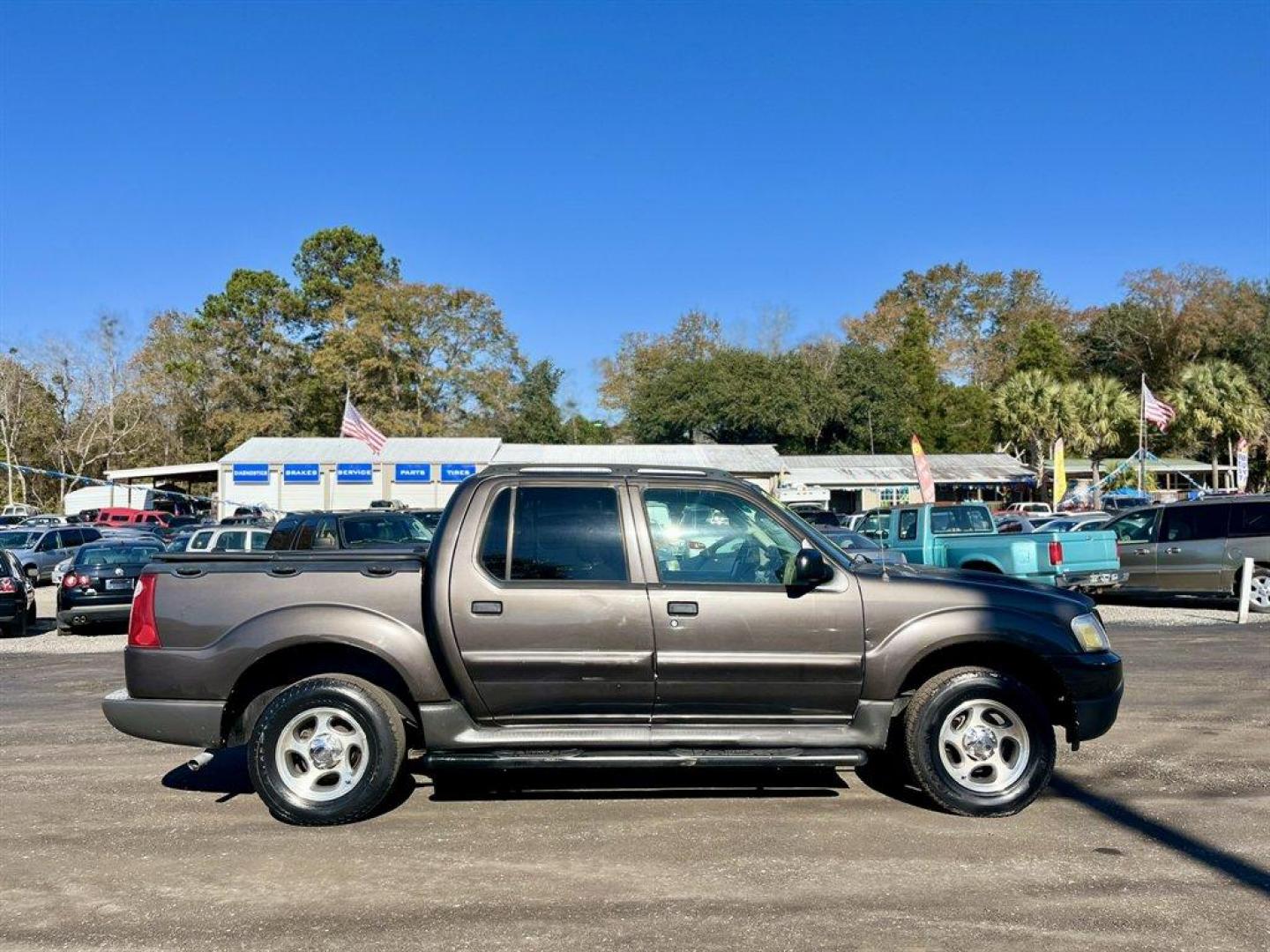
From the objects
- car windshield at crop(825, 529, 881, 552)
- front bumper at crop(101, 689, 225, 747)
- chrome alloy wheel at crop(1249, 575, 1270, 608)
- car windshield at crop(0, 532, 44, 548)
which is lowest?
chrome alloy wheel at crop(1249, 575, 1270, 608)

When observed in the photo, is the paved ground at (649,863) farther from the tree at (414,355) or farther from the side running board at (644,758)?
the tree at (414,355)

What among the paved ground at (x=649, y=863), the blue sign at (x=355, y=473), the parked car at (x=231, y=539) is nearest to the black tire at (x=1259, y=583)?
the paved ground at (x=649, y=863)

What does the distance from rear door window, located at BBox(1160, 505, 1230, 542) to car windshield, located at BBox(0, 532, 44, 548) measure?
27.2 m

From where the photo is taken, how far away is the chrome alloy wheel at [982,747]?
6.09 meters

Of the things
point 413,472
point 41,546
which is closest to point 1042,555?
point 41,546

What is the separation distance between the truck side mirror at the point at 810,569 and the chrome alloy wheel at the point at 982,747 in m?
1.10

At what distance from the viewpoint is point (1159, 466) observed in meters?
60.5

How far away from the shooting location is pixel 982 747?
611 cm

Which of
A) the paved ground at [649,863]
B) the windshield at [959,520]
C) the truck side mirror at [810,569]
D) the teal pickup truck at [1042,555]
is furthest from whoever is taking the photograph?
the windshield at [959,520]

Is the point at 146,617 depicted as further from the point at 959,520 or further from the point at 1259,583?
the point at 1259,583

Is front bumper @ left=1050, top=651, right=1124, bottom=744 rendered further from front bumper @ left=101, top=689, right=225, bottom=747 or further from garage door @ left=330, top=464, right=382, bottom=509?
garage door @ left=330, top=464, right=382, bottom=509

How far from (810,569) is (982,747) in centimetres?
147

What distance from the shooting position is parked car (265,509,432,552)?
14828 mm

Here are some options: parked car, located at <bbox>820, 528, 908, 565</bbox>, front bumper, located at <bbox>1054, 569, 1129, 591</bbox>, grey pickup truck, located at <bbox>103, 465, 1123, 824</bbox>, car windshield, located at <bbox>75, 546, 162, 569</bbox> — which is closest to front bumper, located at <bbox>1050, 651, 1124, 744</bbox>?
grey pickup truck, located at <bbox>103, 465, 1123, 824</bbox>
